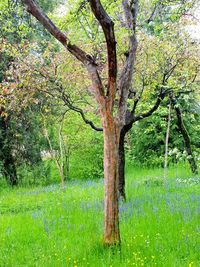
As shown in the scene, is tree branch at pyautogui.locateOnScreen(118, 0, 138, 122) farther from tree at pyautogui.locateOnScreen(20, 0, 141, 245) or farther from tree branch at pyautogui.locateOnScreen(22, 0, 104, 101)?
tree branch at pyautogui.locateOnScreen(22, 0, 104, 101)

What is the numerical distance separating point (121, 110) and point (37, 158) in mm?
10982

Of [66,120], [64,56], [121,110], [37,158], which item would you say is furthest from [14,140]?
[121,110]

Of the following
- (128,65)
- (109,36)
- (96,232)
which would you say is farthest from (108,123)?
(96,232)

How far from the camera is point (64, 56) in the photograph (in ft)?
33.7

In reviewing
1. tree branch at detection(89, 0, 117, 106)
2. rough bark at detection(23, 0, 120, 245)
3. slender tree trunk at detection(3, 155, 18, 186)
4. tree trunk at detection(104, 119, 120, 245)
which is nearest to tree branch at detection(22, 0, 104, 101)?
rough bark at detection(23, 0, 120, 245)

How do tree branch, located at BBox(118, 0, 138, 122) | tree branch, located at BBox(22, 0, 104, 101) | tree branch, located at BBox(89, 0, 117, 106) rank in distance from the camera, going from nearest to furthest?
1. tree branch, located at BBox(89, 0, 117, 106)
2. tree branch, located at BBox(22, 0, 104, 101)
3. tree branch, located at BBox(118, 0, 138, 122)

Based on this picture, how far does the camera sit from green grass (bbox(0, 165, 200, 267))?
5.18m

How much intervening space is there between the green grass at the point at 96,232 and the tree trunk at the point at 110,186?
0.91 ft

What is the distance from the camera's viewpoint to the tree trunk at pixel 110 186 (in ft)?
17.6

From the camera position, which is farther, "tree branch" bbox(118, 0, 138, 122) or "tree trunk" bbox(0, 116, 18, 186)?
"tree trunk" bbox(0, 116, 18, 186)

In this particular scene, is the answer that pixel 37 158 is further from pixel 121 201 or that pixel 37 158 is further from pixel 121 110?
pixel 121 110

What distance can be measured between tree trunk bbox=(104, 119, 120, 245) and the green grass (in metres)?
0.28

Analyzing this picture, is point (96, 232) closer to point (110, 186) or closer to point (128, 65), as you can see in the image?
point (110, 186)

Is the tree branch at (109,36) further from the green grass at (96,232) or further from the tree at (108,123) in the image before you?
the green grass at (96,232)
